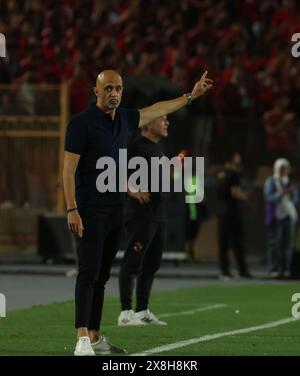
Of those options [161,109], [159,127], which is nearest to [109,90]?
[161,109]

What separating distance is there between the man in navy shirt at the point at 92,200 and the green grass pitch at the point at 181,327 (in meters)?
0.49

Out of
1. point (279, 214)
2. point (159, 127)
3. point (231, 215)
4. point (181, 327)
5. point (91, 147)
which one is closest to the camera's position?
point (91, 147)

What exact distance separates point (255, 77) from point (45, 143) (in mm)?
4430

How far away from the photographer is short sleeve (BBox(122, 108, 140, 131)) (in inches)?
461

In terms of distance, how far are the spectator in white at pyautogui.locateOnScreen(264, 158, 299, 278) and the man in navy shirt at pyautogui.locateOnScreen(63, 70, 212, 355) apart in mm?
12953

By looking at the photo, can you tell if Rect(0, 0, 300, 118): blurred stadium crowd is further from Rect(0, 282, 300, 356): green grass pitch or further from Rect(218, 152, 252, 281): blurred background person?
Rect(0, 282, 300, 356): green grass pitch

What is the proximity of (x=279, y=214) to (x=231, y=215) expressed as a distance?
1.02m

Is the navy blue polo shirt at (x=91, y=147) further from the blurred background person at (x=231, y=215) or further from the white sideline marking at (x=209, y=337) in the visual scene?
the blurred background person at (x=231, y=215)

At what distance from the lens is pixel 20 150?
2830 cm

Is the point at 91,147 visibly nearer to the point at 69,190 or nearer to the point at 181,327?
the point at 69,190

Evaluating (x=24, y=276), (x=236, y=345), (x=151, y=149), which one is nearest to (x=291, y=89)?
(x=24, y=276)

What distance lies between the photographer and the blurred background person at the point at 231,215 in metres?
23.7

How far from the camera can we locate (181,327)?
14.3m

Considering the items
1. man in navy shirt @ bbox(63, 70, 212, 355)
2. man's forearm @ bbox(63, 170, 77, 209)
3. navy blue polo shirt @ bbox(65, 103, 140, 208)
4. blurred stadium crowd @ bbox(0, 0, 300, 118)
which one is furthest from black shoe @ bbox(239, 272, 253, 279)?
man's forearm @ bbox(63, 170, 77, 209)
